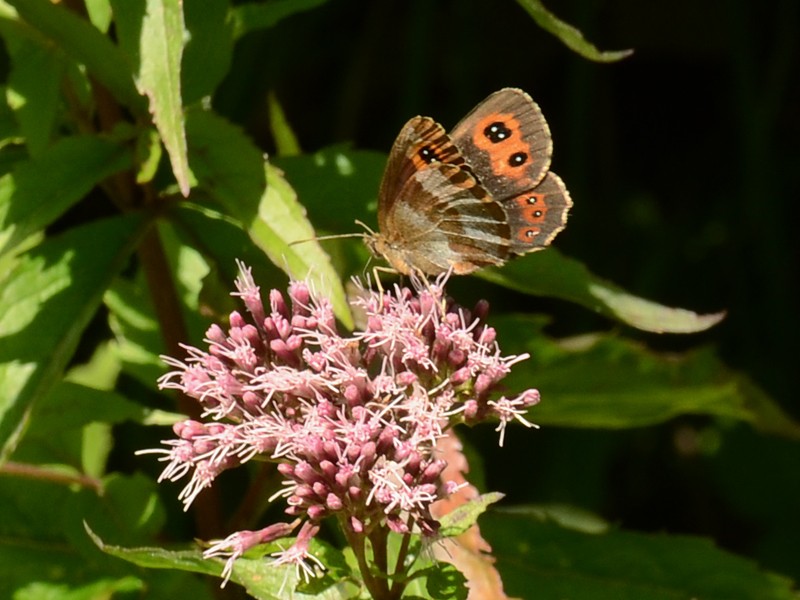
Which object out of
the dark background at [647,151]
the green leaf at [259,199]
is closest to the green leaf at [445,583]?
the green leaf at [259,199]

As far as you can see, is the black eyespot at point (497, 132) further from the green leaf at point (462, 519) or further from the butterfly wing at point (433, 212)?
the green leaf at point (462, 519)

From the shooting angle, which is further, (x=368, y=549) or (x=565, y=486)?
(x=565, y=486)

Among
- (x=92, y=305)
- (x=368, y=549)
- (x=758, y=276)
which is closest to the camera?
(x=368, y=549)

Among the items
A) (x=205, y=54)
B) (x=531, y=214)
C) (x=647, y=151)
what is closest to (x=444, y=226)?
(x=531, y=214)

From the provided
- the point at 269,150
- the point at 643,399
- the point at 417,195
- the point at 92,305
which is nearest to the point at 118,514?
the point at 92,305

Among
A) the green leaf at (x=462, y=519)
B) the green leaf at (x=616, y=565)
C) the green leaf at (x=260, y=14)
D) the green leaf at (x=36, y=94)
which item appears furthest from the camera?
the green leaf at (x=616, y=565)

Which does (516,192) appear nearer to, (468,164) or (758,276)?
(468,164)
